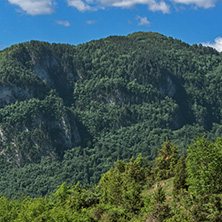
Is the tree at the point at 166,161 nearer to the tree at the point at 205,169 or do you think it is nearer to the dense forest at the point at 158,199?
the dense forest at the point at 158,199

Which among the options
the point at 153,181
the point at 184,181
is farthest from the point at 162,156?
the point at 184,181

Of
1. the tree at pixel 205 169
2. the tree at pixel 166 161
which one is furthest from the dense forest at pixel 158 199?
the tree at pixel 166 161

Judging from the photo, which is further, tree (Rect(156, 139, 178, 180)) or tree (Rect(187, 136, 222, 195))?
tree (Rect(156, 139, 178, 180))

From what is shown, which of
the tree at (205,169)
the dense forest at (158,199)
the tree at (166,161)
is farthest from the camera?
the tree at (166,161)

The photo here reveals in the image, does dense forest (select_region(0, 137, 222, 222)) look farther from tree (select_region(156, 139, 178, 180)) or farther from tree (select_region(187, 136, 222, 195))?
tree (select_region(156, 139, 178, 180))

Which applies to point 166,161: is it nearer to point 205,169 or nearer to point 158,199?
point 158,199

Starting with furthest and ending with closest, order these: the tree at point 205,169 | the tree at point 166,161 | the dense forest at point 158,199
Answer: the tree at point 166,161
the tree at point 205,169
the dense forest at point 158,199

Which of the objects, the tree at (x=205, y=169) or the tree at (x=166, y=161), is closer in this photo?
the tree at (x=205, y=169)

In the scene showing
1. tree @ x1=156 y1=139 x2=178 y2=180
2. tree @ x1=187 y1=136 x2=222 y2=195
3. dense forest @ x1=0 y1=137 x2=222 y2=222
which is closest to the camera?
dense forest @ x1=0 y1=137 x2=222 y2=222

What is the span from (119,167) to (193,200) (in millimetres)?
37126

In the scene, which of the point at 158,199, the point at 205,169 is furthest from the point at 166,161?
the point at 205,169

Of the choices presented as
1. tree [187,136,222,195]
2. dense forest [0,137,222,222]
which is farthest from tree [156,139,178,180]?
tree [187,136,222,195]

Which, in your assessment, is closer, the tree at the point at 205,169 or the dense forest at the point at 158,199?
the dense forest at the point at 158,199

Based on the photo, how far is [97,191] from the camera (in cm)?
7419
